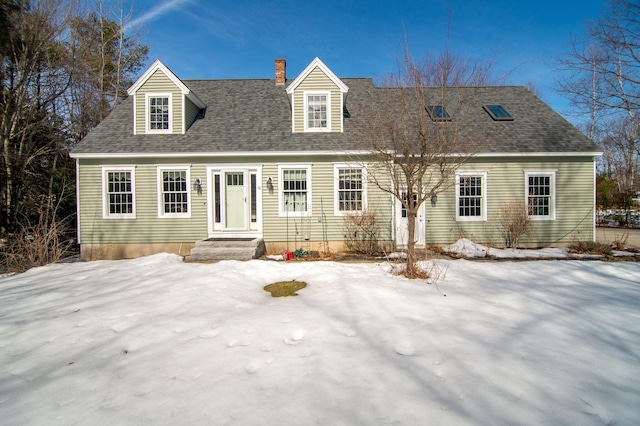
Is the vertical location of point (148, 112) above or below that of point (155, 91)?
below

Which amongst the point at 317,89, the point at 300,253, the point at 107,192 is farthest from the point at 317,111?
the point at 107,192

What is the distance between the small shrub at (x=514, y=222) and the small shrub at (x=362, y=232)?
4.78 m

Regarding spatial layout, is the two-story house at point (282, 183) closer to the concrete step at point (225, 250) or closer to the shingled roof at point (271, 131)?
the shingled roof at point (271, 131)

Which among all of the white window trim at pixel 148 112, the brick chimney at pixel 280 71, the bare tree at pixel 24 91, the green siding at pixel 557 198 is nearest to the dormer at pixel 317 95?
the brick chimney at pixel 280 71

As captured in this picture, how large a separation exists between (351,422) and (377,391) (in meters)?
0.46

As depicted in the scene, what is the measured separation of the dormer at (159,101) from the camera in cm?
1062

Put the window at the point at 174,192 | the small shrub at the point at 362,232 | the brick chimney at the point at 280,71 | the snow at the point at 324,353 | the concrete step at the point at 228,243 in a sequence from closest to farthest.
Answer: the snow at the point at 324,353, the concrete step at the point at 228,243, the small shrub at the point at 362,232, the window at the point at 174,192, the brick chimney at the point at 280,71

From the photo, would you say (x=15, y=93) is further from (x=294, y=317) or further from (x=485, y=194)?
(x=485, y=194)

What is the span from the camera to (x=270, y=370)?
2.89 m

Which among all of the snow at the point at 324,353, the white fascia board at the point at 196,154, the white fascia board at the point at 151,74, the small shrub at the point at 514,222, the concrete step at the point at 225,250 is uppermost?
the white fascia board at the point at 151,74

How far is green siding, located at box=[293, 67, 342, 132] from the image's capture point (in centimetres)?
1073

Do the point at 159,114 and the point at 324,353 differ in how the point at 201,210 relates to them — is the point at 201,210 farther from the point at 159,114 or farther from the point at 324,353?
the point at 324,353

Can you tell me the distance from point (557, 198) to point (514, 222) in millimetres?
2049

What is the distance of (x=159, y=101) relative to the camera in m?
10.8
